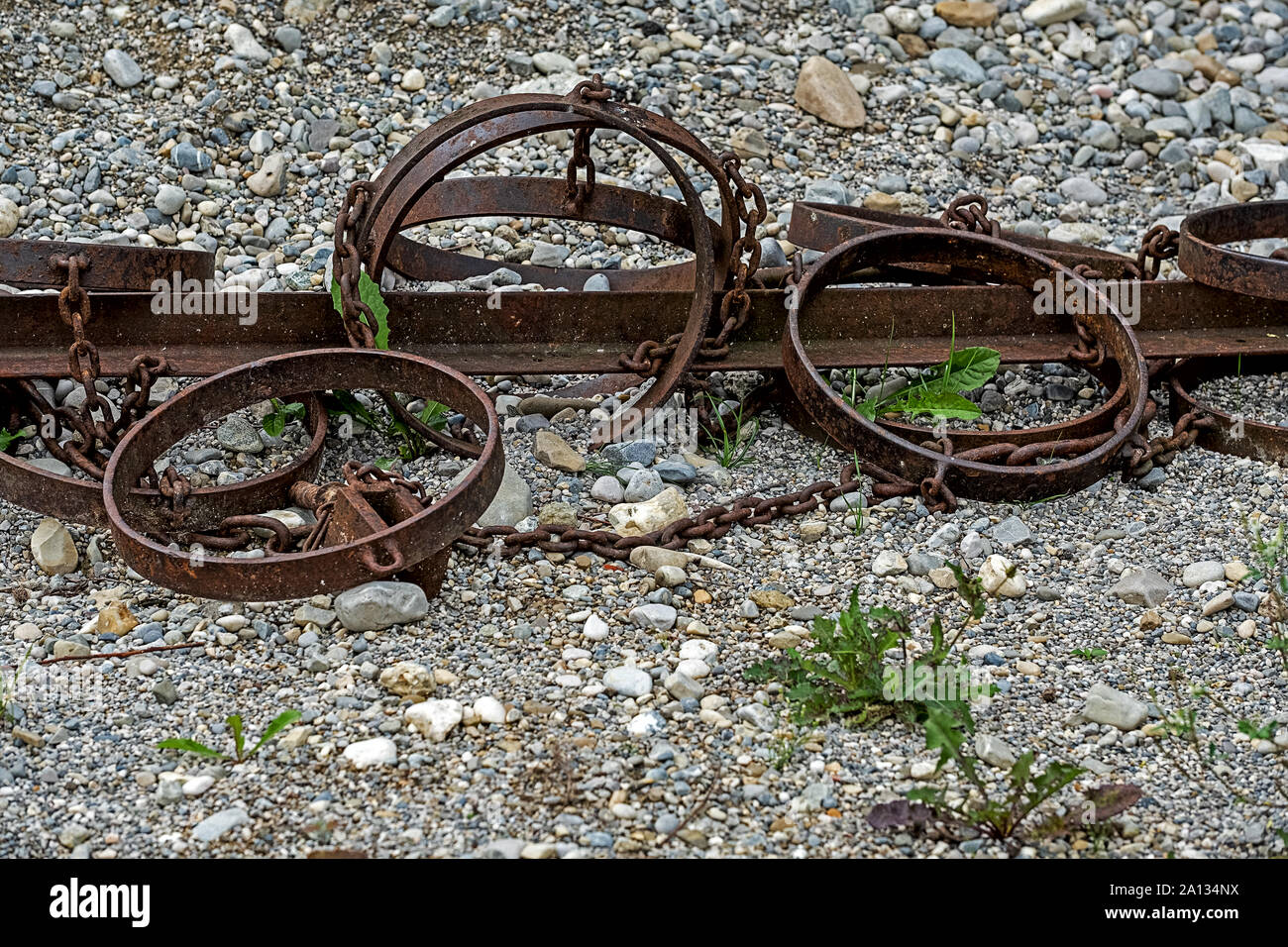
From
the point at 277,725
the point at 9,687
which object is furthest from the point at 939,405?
the point at 9,687

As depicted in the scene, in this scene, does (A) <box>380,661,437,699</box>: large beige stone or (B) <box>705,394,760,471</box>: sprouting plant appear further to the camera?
(B) <box>705,394,760,471</box>: sprouting plant

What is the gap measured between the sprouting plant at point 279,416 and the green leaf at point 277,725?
1570 mm

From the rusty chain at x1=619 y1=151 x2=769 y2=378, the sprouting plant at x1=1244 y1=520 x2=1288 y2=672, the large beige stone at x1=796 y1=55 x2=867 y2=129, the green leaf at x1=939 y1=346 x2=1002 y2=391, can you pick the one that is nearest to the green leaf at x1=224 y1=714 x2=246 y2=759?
the rusty chain at x1=619 y1=151 x2=769 y2=378

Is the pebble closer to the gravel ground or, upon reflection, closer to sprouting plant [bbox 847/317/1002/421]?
the gravel ground

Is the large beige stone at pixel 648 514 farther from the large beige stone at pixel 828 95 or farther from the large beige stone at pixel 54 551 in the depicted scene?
the large beige stone at pixel 828 95

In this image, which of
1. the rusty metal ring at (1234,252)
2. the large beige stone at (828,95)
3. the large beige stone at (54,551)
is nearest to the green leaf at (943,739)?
the large beige stone at (54,551)

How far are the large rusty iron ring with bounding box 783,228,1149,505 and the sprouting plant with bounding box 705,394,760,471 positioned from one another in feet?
0.95

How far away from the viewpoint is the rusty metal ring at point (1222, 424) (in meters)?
4.57

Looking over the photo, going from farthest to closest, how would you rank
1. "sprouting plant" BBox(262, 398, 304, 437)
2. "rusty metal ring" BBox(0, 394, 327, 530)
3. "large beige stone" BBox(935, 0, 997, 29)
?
"large beige stone" BBox(935, 0, 997, 29) < "sprouting plant" BBox(262, 398, 304, 437) < "rusty metal ring" BBox(0, 394, 327, 530)

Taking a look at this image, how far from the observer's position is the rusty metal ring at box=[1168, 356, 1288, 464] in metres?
4.57

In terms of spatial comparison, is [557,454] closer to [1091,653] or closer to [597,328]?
[597,328]

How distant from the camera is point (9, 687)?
3.32 meters

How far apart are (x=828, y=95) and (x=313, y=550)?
427cm

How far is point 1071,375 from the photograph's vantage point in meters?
5.24
